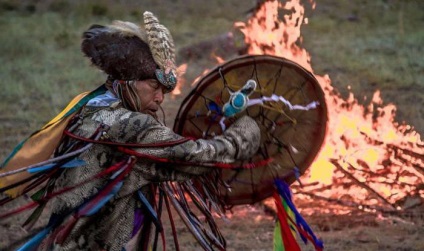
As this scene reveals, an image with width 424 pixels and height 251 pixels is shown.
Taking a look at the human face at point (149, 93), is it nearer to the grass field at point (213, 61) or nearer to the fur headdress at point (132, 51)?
the fur headdress at point (132, 51)

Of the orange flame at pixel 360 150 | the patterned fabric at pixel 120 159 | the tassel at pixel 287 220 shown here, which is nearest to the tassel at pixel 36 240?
the patterned fabric at pixel 120 159

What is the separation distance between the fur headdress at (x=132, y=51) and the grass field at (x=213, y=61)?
8.40 feet

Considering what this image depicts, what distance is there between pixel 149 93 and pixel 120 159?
299 mm

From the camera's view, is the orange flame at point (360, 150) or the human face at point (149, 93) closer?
the human face at point (149, 93)

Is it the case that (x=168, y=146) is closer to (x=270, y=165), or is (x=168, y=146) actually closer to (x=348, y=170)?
(x=270, y=165)

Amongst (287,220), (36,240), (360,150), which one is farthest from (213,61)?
(36,240)

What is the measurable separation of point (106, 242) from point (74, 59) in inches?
439

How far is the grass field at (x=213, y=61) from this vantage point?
6.23 m

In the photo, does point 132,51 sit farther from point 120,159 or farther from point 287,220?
point 287,220

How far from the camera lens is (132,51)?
354 cm

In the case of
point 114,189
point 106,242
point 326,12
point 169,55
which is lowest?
point 106,242

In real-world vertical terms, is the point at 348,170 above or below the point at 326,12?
below

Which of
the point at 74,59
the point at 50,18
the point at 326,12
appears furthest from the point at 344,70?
the point at 50,18

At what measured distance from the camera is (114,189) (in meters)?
3.48
